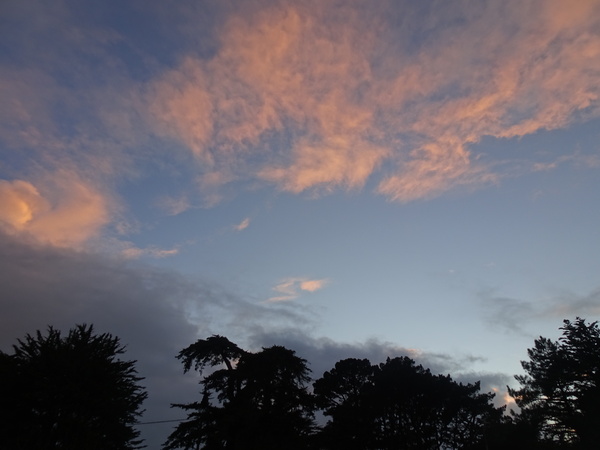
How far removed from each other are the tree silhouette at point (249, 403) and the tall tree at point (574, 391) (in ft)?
92.1

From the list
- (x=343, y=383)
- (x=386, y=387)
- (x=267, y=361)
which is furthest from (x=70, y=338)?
(x=386, y=387)

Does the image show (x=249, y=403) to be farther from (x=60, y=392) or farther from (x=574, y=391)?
(x=574, y=391)

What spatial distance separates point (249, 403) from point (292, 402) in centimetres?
518

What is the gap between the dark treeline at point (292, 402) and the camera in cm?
2747

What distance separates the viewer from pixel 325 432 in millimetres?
49438

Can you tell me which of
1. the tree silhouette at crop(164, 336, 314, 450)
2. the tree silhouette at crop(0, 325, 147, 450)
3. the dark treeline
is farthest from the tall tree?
the tree silhouette at crop(0, 325, 147, 450)

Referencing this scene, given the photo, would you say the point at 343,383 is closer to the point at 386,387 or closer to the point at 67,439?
the point at 386,387

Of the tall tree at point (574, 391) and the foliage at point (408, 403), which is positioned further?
the foliage at point (408, 403)

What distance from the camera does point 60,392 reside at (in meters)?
27.4

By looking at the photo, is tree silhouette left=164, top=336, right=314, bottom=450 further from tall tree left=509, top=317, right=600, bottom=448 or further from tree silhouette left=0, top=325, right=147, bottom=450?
tall tree left=509, top=317, right=600, bottom=448

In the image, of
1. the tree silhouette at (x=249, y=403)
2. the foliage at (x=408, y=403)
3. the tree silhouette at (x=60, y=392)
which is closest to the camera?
the tree silhouette at (x=60, y=392)

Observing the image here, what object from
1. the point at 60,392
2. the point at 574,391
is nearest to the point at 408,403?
the point at 574,391

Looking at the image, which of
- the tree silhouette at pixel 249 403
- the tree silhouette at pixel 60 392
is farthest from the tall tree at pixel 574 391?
the tree silhouette at pixel 60 392

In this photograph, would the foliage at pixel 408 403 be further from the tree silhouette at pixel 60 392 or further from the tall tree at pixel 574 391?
the tree silhouette at pixel 60 392
